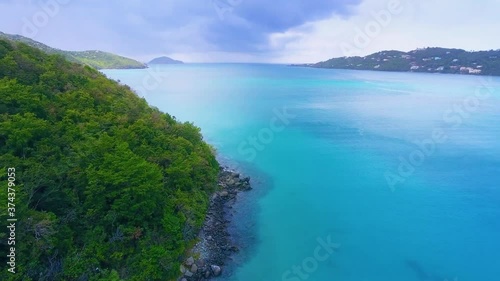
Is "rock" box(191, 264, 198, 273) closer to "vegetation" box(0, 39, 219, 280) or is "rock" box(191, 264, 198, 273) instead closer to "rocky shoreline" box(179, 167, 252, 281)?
"rocky shoreline" box(179, 167, 252, 281)

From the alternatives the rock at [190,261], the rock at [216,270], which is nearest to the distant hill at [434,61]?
the rock at [216,270]

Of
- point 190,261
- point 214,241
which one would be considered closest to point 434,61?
point 214,241

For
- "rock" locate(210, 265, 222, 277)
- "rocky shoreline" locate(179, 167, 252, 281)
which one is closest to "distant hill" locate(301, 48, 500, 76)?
"rocky shoreline" locate(179, 167, 252, 281)

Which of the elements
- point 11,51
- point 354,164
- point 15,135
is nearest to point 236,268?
point 15,135

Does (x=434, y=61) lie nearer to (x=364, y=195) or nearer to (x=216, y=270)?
(x=364, y=195)

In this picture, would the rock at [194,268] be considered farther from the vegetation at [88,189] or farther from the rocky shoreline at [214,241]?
the vegetation at [88,189]

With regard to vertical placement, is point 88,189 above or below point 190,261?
above
